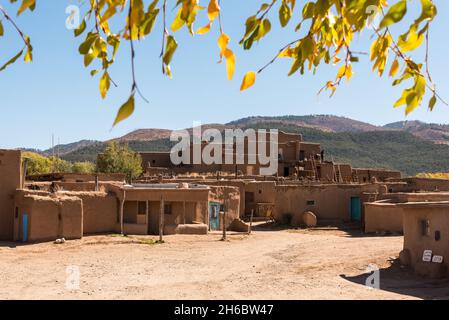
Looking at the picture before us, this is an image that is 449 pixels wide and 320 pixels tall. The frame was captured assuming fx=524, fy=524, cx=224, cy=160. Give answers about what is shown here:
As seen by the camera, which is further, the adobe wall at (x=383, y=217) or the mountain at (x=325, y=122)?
the mountain at (x=325, y=122)

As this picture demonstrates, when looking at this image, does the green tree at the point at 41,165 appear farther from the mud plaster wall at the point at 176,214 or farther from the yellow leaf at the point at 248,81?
the yellow leaf at the point at 248,81

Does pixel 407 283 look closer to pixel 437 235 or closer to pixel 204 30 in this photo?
pixel 437 235

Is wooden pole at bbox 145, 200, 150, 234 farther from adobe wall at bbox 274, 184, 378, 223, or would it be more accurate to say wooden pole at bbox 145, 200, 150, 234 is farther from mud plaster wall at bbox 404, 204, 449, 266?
mud plaster wall at bbox 404, 204, 449, 266

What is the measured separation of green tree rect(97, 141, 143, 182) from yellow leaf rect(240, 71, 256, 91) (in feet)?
138

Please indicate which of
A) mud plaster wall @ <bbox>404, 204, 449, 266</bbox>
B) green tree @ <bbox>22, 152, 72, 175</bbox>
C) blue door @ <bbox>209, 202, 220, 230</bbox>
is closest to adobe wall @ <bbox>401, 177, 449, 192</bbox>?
blue door @ <bbox>209, 202, 220, 230</bbox>

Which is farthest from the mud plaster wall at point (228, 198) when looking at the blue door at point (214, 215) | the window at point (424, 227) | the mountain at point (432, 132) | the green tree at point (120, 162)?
the mountain at point (432, 132)

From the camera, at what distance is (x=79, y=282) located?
43.1ft

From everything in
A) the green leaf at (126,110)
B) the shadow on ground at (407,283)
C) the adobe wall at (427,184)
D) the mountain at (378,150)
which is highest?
the mountain at (378,150)

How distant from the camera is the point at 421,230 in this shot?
47.7 ft

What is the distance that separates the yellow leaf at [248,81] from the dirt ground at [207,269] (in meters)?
9.51

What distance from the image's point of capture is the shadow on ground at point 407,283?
1181 centimetres

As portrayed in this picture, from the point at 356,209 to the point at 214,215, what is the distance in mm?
8296
